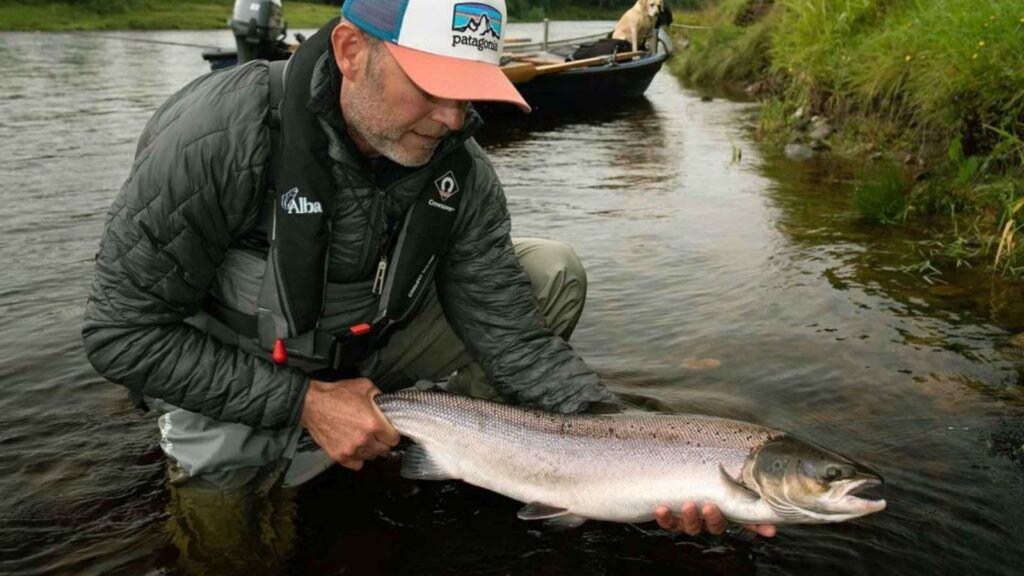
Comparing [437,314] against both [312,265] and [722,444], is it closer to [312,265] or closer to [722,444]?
[312,265]

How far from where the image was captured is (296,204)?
9.84 ft

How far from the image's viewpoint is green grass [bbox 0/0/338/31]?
4678 centimetres

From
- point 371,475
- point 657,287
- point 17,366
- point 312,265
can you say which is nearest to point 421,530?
point 371,475

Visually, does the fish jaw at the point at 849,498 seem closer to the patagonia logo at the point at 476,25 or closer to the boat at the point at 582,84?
the patagonia logo at the point at 476,25

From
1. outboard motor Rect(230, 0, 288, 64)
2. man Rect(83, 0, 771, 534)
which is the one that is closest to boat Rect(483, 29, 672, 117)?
outboard motor Rect(230, 0, 288, 64)

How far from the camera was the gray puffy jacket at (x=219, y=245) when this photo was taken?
287 cm

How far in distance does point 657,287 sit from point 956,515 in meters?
3.10

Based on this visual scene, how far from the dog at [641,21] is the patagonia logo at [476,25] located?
1776 centimetres

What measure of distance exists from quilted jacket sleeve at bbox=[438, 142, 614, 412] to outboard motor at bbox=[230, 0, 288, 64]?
21.3 ft

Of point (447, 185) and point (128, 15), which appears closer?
point (447, 185)

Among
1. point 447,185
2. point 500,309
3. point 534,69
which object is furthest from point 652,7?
point 447,185

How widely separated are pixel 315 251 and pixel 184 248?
411 millimetres

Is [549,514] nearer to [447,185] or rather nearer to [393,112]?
[447,185]

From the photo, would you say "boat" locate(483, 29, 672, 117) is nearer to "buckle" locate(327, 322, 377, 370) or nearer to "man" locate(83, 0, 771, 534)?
"man" locate(83, 0, 771, 534)
